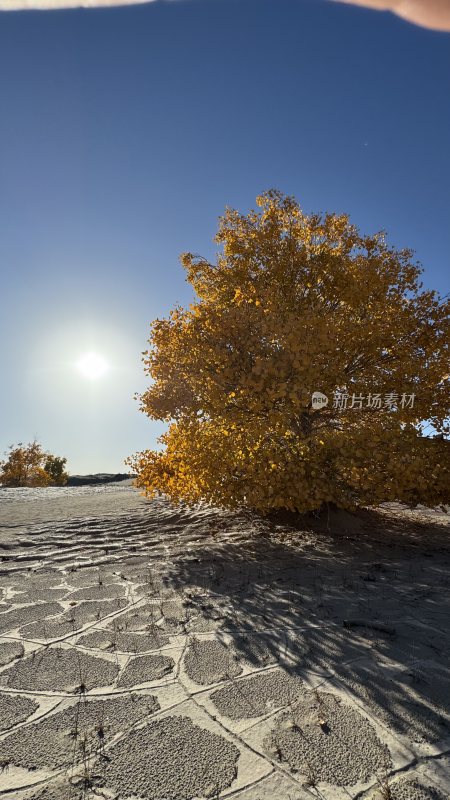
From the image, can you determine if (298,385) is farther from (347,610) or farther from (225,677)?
(225,677)

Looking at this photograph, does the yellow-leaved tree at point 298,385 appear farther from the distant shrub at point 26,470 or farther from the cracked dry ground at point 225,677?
the distant shrub at point 26,470

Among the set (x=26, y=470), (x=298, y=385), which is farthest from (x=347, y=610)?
(x=26, y=470)

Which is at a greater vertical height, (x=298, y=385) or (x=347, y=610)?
(x=298, y=385)

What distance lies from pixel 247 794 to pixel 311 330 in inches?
303

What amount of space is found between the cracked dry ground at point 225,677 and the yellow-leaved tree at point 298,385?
1.98 meters

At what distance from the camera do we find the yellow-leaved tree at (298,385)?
9.03m

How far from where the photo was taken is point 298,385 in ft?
28.8

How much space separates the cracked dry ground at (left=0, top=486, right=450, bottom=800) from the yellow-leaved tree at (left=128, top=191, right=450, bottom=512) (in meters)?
1.98

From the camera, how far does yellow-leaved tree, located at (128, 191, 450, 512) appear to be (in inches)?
356

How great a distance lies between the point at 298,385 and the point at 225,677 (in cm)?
602

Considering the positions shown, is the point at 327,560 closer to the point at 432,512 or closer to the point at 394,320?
the point at 394,320

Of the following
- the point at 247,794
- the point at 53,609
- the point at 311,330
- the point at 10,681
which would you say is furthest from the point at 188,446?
the point at 247,794

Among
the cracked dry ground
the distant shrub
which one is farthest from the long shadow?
the distant shrub

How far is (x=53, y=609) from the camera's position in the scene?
5.24 meters
